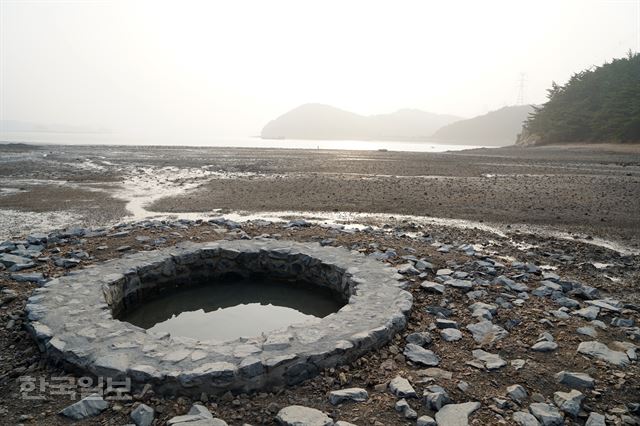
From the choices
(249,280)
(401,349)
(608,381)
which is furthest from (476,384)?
(249,280)

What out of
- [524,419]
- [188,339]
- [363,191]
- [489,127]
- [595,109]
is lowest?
[524,419]

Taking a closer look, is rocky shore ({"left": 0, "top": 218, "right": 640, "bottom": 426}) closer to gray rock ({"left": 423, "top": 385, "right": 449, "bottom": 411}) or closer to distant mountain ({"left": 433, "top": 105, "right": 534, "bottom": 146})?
gray rock ({"left": 423, "top": 385, "right": 449, "bottom": 411})

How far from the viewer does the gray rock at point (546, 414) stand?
3637mm

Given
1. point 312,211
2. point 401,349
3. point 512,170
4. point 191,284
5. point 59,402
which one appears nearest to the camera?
point 59,402

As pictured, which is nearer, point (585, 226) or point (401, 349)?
point (401, 349)

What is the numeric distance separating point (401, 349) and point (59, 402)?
3.75 meters

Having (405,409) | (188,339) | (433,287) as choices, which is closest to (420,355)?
(405,409)

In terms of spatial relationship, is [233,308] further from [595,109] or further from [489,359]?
[595,109]

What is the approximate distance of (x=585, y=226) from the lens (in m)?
11.3

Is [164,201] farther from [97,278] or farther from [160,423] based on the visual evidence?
[160,423]

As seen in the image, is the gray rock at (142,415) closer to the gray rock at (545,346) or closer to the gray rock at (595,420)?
the gray rock at (595,420)

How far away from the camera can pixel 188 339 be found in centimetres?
473

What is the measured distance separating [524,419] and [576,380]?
1.01m

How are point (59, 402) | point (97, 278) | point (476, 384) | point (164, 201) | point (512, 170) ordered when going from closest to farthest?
point (59, 402), point (476, 384), point (97, 278), point (164, 201), point (512, 170)
